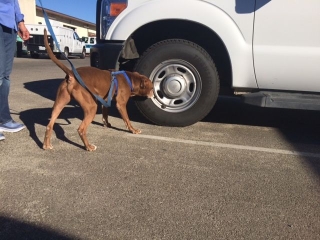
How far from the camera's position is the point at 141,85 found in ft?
12.8

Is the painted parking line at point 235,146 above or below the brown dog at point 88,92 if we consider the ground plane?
below

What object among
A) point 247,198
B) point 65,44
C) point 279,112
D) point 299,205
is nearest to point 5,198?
point 247,198

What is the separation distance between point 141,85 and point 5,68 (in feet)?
4.94

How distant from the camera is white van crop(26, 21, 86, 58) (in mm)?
23266

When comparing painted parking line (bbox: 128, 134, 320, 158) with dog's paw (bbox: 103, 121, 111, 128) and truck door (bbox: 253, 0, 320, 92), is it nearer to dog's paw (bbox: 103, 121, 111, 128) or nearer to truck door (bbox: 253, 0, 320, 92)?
dog's paw (bbox: 103, 121, 111, 128)

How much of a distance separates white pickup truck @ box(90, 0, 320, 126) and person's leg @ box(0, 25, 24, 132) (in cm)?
98

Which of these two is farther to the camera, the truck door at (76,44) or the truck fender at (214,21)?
the truck door at (76,44)

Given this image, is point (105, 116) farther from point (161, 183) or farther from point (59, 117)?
point (161, 183)

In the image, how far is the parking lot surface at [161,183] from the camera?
210 cm

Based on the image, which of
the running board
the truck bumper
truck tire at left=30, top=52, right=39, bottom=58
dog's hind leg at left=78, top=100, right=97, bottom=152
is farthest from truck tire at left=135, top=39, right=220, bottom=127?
truck tire at left=30, top=52, right=39, bottom=58

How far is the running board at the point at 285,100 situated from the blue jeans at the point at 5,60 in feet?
8.77

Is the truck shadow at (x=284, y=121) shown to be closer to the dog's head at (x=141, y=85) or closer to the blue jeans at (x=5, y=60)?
the dog's head at (x=141, y=85)

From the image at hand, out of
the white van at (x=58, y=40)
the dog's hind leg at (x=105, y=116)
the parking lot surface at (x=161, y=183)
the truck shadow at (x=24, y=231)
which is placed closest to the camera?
the truck shadow at (x=24, y=231)

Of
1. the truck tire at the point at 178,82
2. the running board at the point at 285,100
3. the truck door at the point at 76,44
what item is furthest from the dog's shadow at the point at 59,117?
the truck door at the point at 76,44
